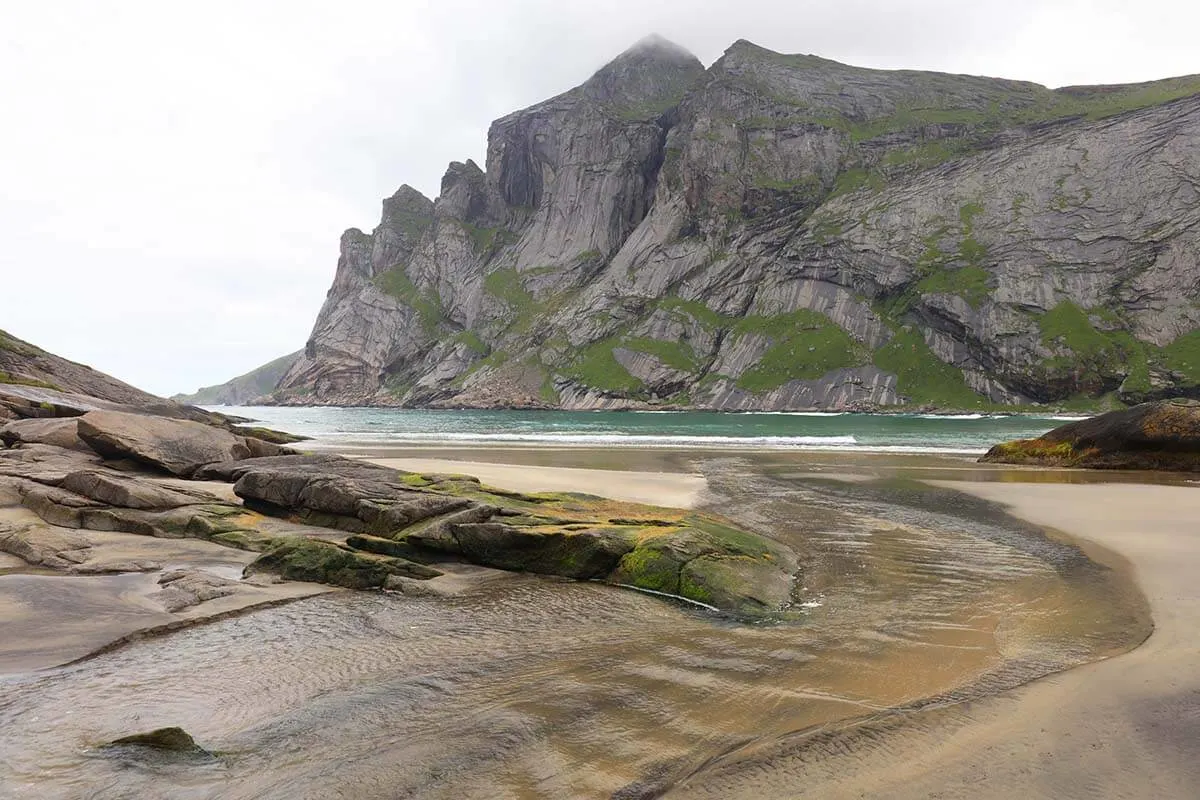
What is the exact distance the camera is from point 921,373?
490 feet

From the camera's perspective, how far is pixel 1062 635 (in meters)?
8.98

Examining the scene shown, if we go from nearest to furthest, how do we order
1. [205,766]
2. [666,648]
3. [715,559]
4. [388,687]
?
[205,766] → [388,687] → [666,648] → [715,559]

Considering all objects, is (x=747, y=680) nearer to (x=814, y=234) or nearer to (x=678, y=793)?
(x=678, y=793)

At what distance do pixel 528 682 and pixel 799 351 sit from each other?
16425 cm

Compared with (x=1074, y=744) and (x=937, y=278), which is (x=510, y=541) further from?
(x=937, y=278)

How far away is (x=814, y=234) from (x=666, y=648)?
613 feet

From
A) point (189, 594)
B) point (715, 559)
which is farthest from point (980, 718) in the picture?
point (189, 594)

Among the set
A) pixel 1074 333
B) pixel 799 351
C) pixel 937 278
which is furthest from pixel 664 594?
pixel 937 278

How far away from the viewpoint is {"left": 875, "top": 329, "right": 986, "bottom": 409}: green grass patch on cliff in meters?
142

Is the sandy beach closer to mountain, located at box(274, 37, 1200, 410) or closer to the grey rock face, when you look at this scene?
the grey rock face

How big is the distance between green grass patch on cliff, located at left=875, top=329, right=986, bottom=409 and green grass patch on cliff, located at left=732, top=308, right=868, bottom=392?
7.41 m

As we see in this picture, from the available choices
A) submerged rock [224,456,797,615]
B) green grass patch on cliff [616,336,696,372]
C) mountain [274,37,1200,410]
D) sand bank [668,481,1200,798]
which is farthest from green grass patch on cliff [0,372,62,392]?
green grass patch on cliff [616,336,696,372]

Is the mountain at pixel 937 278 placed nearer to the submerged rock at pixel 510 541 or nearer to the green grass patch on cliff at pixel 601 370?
the green grass patch on cliff at pixel 601 370

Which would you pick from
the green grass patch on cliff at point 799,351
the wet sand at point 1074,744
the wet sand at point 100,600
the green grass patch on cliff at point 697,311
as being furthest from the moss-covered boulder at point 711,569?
the green grass patch on cliff at point 697,311
